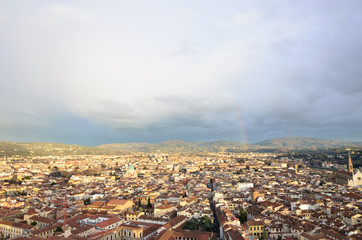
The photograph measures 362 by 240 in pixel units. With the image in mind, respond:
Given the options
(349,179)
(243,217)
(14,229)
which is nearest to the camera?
(14,229)

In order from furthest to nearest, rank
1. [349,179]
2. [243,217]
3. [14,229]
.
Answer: [349,179]
[243,217]
[14,229]

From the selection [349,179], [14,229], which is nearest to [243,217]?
[14,229]

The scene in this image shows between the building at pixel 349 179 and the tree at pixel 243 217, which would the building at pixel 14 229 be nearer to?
the tree at pixel 243 217

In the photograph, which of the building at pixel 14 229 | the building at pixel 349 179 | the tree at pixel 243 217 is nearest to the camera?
the building at pixel 14 229

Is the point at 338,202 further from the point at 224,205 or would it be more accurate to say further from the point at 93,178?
the point at 93,178

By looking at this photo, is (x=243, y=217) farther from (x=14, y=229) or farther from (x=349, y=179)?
(x=349, y=179)

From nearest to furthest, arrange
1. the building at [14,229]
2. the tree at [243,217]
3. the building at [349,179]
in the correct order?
the building at [14,229] → the tree at [243,217] → the building at [349,179]

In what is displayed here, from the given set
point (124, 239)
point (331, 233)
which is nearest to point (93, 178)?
point (124, 239)

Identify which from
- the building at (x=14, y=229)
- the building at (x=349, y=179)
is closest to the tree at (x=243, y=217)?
the building at (x=14, y=229)

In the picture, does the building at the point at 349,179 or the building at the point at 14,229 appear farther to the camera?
the building at the point at 349,179

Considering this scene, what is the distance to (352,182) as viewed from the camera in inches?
2243

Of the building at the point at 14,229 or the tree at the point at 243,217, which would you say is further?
the tree at the point at 243,217

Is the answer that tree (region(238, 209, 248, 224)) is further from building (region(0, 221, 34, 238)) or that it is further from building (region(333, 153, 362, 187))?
building (region(333, 153, 362, 187))

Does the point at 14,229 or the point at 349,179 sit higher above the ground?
the point at 349,179
